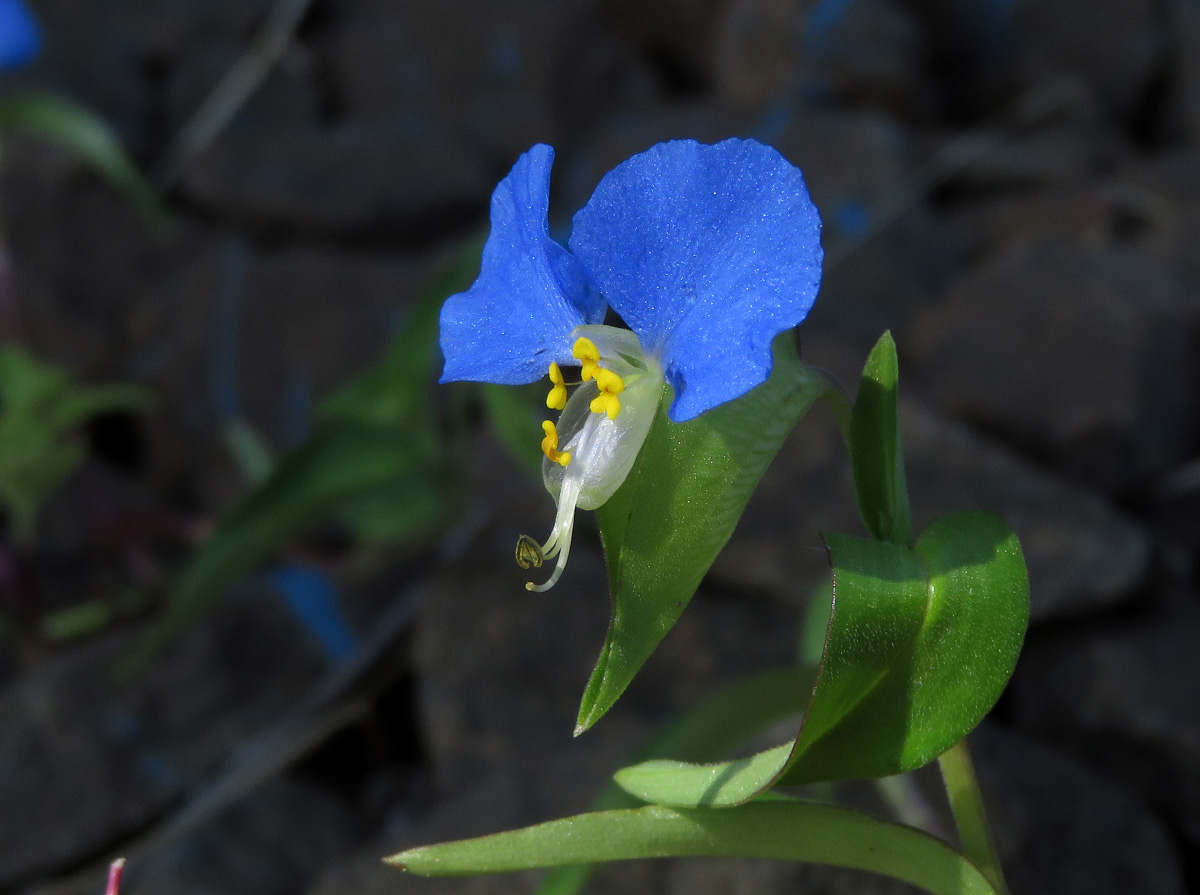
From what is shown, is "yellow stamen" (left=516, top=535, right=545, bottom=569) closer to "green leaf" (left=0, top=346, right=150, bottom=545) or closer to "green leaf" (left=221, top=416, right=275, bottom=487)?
"green leaf" (left=0, top=346, right=150, bottom=545)

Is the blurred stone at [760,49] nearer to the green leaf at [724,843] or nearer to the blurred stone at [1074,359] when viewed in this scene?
the blurred stone at [1074,359]

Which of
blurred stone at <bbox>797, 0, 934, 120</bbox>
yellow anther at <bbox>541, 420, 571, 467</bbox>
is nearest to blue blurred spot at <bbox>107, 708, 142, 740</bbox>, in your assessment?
yellow anther at <bbox>541, 420, 571, 467</bbox>

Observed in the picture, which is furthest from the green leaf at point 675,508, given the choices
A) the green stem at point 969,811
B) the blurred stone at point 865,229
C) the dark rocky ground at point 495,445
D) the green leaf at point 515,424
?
the blurred stone at point 865,229

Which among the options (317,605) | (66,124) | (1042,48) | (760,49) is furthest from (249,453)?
(1042,48)

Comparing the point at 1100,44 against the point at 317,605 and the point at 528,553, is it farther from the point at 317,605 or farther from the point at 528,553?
the point at 528,553

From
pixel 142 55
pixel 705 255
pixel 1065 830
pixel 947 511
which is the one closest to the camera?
pixel 705 255

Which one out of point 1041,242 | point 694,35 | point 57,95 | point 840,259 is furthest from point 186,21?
point 1041,242

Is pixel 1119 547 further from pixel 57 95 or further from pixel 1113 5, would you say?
pixel 57 95
